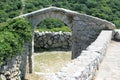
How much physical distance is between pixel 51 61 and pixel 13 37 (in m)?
4.18

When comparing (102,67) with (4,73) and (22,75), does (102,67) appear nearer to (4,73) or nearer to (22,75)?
(4,73)

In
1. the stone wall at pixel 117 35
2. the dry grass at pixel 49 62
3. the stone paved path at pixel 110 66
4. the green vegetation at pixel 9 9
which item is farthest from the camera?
the green vegetation at pixel 9 9

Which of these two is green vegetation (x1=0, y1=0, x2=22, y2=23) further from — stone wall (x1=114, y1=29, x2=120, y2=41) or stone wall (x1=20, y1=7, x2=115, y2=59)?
stone wall (x1=114, y1=29, x2=120, y2=41)

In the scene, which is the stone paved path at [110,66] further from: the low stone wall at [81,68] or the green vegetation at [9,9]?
the green vegetation at [9,9]

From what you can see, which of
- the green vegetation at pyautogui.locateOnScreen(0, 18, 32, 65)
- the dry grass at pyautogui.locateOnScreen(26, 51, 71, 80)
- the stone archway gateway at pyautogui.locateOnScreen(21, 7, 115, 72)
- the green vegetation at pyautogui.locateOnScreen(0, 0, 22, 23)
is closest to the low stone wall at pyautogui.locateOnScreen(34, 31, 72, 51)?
the dry grass at pyautogui.locateOnScreen(26, 51, 71, 80)

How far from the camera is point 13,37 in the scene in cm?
1021

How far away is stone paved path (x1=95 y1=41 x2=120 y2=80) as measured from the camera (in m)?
6.31

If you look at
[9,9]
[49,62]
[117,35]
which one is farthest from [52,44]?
[117,35]

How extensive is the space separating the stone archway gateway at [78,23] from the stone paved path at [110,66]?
1931mm

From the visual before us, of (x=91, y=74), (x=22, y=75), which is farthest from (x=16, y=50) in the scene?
(x=91, y=74)

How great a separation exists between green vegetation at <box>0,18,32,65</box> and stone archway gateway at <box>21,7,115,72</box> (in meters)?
0.64

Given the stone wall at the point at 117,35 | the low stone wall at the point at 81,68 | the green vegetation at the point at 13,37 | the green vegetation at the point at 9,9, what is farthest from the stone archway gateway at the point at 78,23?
the green vegetation at the point at 9,9

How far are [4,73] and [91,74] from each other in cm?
497

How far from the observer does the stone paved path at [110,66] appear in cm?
631
